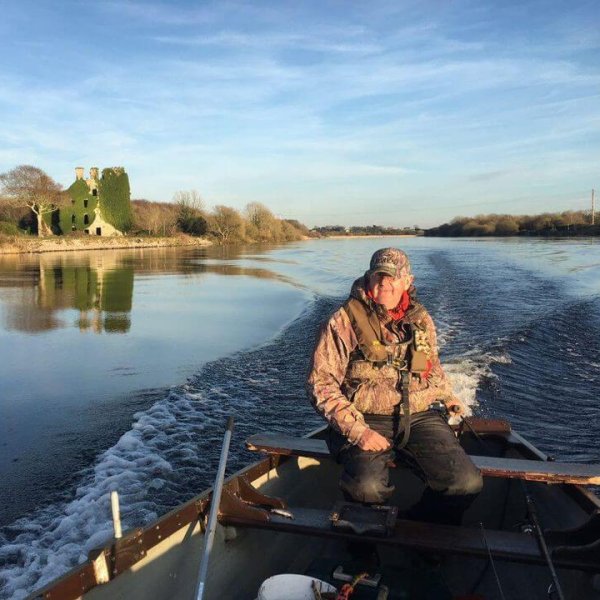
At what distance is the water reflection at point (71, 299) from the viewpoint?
14047 millimetres

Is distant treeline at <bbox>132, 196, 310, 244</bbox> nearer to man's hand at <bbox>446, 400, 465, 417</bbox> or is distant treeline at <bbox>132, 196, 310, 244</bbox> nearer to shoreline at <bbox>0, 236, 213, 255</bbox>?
shoreline at <bbox>0, 236, 213, 255</bbox>

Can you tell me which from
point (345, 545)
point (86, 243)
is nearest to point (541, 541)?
point (345, 545)

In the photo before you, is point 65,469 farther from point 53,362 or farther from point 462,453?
point 53,362

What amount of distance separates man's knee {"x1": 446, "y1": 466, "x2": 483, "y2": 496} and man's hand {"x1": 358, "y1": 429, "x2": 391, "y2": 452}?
19.6 inches

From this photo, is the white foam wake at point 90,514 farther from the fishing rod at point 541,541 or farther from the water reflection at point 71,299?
the water reflection at point 71,299

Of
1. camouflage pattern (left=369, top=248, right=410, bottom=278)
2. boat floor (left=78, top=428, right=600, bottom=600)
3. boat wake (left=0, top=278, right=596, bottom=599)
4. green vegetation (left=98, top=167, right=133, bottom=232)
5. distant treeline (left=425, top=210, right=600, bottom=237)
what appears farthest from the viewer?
distant treeline (left=425, top=210, right=600, bottom=237)

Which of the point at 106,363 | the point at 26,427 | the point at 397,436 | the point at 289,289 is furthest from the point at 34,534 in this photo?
the point at 289,289

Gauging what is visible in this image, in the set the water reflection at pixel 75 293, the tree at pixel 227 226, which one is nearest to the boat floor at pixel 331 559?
the water reflection at pixel 75 293

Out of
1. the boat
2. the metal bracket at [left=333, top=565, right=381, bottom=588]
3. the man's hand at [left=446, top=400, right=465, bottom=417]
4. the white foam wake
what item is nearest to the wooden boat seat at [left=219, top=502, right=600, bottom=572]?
the boat

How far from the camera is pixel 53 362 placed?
10.0 meters

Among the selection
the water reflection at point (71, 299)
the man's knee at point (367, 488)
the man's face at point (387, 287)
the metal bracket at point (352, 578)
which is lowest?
the water reflection at point (71, 299)

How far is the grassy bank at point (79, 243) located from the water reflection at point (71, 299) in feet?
50.9

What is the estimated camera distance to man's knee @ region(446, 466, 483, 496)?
11.6 ft

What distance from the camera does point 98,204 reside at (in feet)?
196
